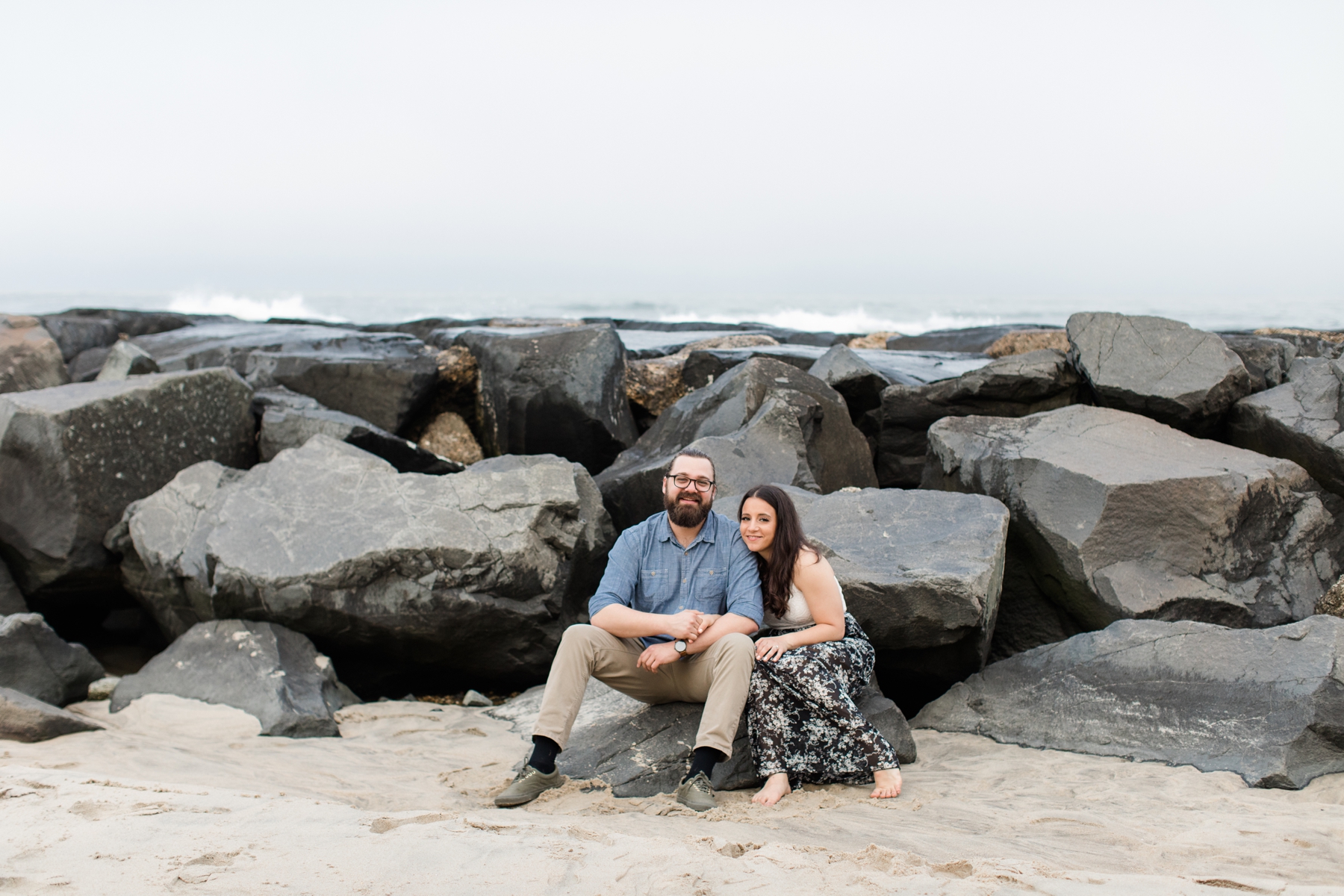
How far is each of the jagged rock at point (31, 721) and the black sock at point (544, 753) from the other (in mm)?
2197

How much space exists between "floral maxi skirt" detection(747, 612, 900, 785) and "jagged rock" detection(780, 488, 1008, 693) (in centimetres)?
79

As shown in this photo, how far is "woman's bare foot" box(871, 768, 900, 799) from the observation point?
3.53m

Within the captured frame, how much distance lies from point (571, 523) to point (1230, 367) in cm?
464

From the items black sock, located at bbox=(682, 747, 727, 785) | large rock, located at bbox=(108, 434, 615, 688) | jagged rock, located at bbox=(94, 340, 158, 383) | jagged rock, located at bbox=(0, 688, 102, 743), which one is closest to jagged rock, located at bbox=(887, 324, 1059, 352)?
large rock, located at bbox=(108, 434, 615, 688)

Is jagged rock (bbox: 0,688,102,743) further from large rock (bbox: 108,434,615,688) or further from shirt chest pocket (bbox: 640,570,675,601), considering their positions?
shirt chest pocket (bbox: 640,570,675,601)

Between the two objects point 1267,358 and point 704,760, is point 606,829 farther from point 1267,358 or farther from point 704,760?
point 1267,358

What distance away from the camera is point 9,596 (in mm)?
5953

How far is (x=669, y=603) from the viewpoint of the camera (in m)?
3.99

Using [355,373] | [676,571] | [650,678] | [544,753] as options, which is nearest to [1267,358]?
[676,571]

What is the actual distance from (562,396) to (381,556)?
121 inches

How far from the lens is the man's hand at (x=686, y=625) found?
3.70 m

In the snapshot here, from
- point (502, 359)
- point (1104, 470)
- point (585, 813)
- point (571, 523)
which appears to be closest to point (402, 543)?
point (571, 523)

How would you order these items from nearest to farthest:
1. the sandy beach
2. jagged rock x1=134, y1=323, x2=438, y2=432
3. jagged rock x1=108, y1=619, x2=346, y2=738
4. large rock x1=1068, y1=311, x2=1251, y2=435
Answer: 1. the sandy beach
2. jagged rock x1=108, y1=619, x2=346, y2=738
3. large rock x1=1068, y1=311, x2=1251, y2=435
4. jagged rock x1=134, y1=323, x2=438, y2=432

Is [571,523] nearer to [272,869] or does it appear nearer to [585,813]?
[585,813]
